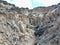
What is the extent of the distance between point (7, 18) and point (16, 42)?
26.0 feet

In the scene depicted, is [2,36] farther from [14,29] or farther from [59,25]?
[59,25]

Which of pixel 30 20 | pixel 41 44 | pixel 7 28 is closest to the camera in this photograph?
pixel 41 44

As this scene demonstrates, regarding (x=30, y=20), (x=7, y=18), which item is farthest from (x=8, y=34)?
(x=30, y=20)

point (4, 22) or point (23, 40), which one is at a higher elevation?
point (4, 22)

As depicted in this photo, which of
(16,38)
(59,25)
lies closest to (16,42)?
(16,38)

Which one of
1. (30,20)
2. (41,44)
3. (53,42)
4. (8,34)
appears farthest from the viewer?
(30,20)

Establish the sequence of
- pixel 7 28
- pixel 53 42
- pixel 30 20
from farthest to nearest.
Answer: pixel 30 20
pixel 7 28
pixel 53 42

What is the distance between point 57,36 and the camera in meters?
30.7

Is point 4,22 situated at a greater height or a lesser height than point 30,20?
greater

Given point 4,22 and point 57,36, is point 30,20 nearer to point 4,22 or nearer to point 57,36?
point 4,22

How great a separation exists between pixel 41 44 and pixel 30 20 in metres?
28.8

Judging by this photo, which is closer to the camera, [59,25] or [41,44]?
[41,44]

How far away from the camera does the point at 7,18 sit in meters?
42.1

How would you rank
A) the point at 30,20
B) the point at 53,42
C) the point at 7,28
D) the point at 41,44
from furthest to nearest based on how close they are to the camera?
the point at 30,20 → the point at 7,28 → the point at 41,44 → the point at 53,42
